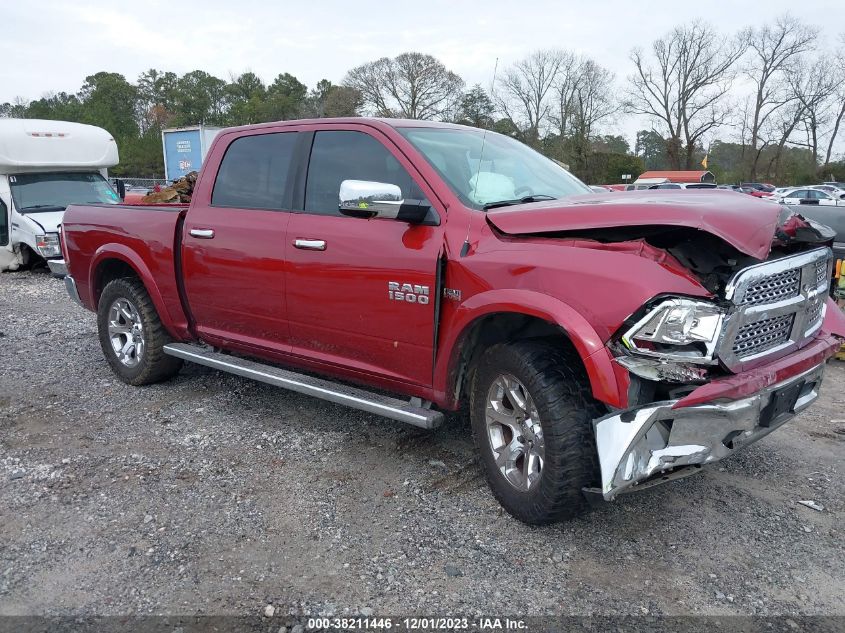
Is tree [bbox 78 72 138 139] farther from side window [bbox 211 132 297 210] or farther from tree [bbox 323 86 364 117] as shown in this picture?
side window [bbox 211 132 297 210]

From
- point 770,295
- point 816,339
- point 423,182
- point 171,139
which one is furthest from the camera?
point 171,139

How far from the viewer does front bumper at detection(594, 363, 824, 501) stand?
2.61 metres

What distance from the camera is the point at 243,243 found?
432cm

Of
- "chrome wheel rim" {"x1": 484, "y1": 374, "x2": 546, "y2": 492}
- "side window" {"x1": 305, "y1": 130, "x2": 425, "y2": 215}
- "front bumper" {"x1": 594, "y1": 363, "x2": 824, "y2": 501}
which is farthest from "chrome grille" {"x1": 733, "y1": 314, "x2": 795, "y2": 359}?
"side window" {"x1": 305, "y1": 130, "x2": 425, "y2": 215}

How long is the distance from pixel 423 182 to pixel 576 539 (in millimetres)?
1942

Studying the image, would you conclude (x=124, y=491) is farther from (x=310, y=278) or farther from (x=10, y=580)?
(x=310, y=278)

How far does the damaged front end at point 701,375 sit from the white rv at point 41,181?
10.9 meters

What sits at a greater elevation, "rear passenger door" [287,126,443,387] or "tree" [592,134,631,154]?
"tree" [592,134,631,154]

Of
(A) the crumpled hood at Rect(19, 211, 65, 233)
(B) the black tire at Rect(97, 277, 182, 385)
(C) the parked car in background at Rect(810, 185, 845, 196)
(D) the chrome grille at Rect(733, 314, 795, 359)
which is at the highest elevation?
(C) the parked car in background at Rect(810, 185, 845, 196)

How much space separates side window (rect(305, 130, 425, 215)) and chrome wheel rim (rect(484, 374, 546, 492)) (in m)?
1.21

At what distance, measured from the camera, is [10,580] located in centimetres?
288

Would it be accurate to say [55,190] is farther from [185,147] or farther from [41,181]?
[185,147]

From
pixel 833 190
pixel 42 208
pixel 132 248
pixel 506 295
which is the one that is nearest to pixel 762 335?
pixel 506 295

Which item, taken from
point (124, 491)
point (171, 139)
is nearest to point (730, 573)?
point (124, 491)
